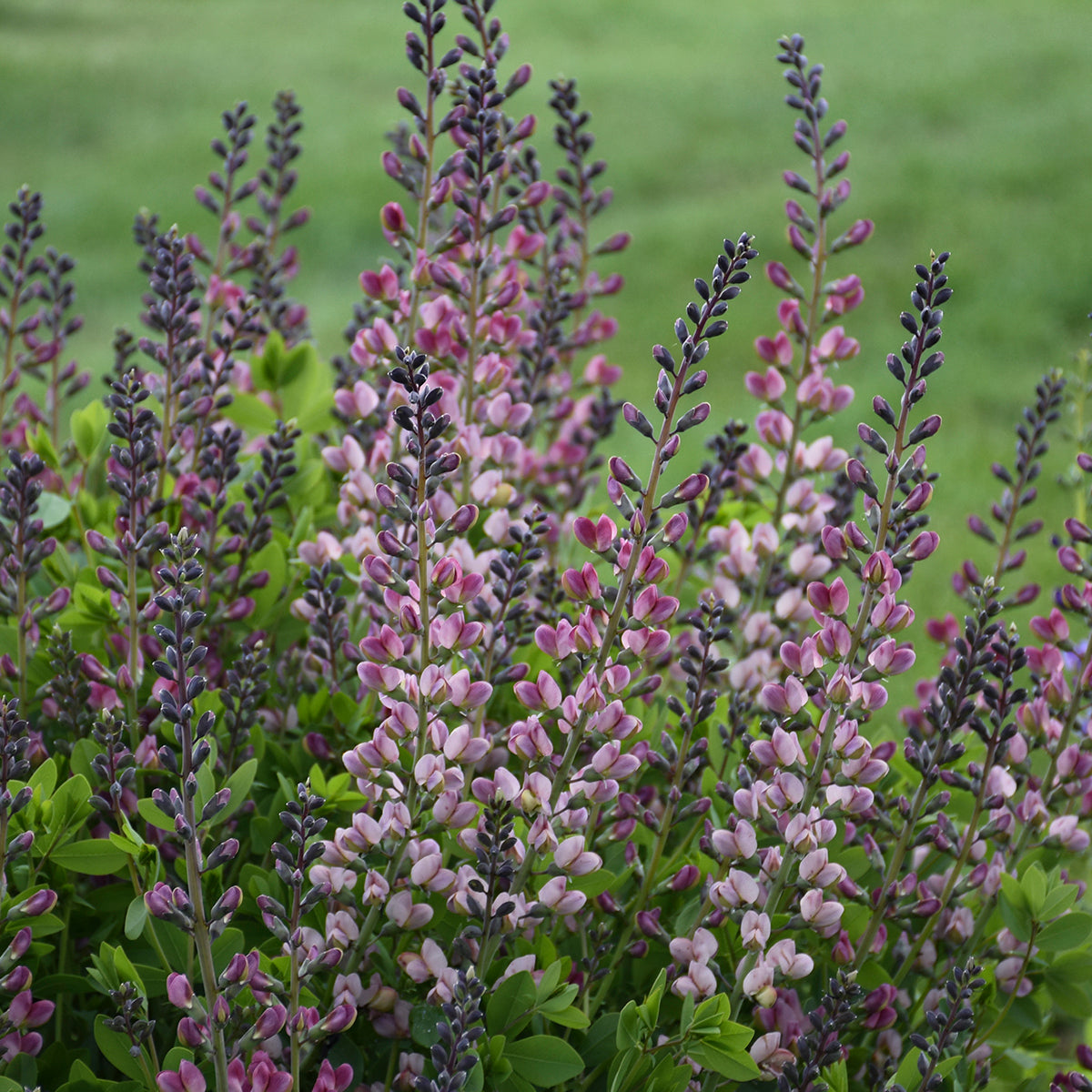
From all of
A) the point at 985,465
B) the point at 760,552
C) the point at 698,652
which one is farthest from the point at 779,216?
the point at 698,652

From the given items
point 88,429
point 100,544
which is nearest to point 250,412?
point 88,429

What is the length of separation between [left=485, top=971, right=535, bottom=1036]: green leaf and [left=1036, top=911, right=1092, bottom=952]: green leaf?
25.1 inches

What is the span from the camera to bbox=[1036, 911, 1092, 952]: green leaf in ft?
4.81

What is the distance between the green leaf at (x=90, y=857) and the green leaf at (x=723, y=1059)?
0.65 m

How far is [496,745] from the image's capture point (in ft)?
4.92

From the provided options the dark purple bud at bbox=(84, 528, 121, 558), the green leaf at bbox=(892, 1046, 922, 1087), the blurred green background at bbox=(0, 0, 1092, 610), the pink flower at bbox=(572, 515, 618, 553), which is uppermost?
the blurred green background at bbox=(0, 0, 1092, 610)

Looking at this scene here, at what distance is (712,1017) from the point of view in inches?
48.6

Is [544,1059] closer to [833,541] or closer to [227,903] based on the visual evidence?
[227,903]

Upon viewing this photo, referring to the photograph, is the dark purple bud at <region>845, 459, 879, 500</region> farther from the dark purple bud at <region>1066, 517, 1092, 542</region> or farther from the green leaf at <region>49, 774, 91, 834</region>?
the green leaf at <region>49, 774, 91, 834</region>

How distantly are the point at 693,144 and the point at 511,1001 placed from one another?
31.9ft

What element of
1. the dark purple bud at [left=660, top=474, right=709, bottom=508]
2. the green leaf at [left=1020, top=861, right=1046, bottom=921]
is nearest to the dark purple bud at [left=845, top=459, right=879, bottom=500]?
the dark purple bud at [left=660, top=474, right=709, bottom=508]

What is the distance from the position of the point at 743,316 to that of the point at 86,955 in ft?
20.7

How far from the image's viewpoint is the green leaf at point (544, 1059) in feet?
4.13

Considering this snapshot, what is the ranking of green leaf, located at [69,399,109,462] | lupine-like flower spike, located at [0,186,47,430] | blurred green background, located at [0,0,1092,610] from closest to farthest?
lupine-like flower spike, located at [0,186,47,430], green leaf, located at [69,399,109,462], blurred green background, located at [0,0,1092,610]
